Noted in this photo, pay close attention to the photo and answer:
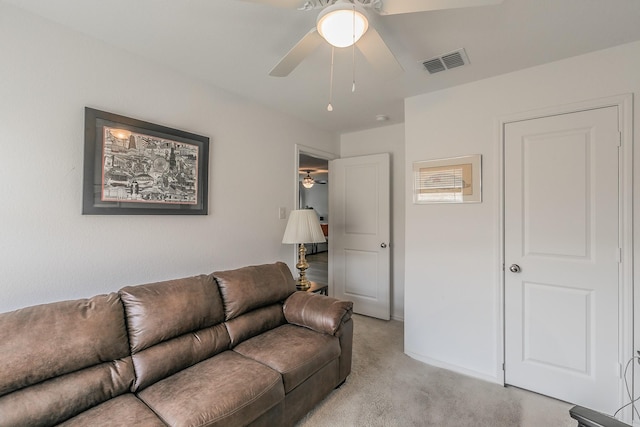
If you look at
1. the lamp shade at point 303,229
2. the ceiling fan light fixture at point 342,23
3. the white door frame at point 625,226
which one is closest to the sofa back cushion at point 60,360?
the lamp shade at point 303,229

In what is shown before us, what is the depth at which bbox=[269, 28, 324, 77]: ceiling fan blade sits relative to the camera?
4.36 ft

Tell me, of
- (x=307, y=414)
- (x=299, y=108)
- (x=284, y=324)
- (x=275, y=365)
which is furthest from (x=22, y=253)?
(x=299, y=108)

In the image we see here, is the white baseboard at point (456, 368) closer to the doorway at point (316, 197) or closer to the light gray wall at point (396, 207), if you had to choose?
the light gray wall at point (396, 207)

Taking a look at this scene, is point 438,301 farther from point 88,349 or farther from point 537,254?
point 88,349

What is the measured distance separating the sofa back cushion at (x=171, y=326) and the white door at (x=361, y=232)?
6.95 ft

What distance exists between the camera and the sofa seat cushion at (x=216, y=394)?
1292 mm

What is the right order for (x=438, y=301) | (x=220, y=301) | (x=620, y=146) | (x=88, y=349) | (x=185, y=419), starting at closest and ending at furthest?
1. (x=185, y=419)
2. (x=88, y=349)
3. (x=620, y=146)
4. (x=220, y=301)
5. (x=438, y=301)

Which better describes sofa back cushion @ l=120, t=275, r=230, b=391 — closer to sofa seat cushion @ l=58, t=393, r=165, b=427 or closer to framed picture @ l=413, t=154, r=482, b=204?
sofa seat cushion @ l=58, t=393, r=165, b=427

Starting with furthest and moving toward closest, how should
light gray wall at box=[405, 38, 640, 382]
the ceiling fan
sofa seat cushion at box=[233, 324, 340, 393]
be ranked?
1. light gray wall at box=[405, 38, 640, 382]
2. sofa seat cushion at box=[233, 324, 340, 393]
3. the ceiling fan

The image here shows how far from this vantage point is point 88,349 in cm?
140

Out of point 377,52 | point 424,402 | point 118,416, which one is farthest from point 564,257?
point 118,416

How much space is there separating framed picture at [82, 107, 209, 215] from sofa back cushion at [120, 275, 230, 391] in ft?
1.92

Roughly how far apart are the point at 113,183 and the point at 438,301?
268cm

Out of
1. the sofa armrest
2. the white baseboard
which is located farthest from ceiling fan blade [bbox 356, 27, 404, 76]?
the white baseboard
